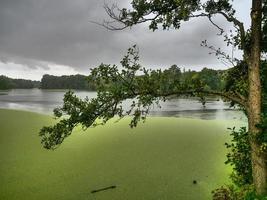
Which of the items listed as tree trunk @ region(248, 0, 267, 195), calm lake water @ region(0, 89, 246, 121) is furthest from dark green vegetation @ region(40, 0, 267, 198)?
calm lake water @ region(0, 89, 246, 121)

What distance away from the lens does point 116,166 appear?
13.4m

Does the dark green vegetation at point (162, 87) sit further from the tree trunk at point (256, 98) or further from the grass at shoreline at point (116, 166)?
the grass at shoreline at point (116, 166)

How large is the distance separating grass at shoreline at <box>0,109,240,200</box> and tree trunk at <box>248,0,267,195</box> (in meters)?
3.96

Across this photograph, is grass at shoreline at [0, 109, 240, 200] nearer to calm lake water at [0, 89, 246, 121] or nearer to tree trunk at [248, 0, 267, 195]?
calm lake water at [0, 89, 246, 121]

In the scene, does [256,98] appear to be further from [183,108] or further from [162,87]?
[183,108]

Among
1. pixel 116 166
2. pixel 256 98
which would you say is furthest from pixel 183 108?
pixel 256 98

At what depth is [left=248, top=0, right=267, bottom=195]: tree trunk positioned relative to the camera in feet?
21.0

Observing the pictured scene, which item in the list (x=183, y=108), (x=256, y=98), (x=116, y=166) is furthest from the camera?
(x=183, y=108)

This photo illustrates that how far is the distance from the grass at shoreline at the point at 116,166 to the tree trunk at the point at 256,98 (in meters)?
3.96

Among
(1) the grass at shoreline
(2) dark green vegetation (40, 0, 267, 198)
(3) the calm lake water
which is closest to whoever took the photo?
(2) dark green vegetation (40, 0, 267, 198)

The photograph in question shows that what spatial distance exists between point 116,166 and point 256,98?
8.06m

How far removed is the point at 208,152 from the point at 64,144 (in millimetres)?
7656

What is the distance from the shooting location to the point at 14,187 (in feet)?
35.7

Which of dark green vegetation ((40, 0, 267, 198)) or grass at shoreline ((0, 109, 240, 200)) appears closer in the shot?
dark green vegetation ((40, 0, 267, 198))
